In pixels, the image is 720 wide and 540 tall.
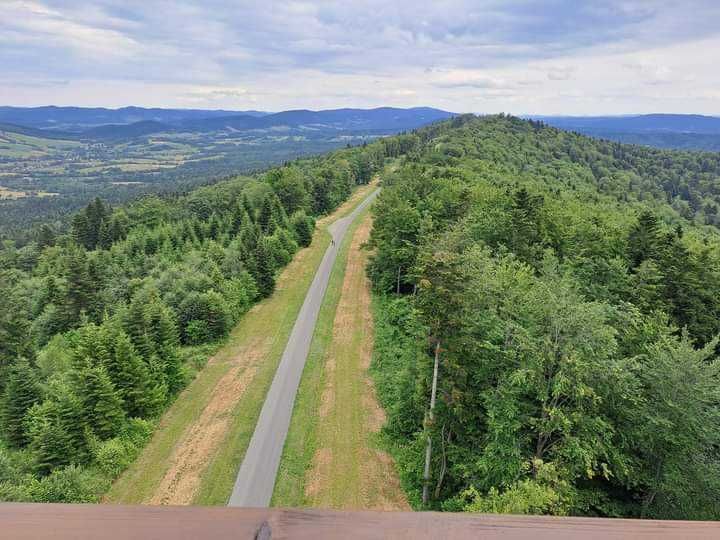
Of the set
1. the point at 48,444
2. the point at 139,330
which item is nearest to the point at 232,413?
the point at 139,330

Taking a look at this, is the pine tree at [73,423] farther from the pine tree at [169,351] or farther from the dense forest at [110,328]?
the pine tree at [169,351]

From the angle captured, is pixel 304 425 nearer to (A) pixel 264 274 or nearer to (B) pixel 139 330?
(B) pixel 139 330

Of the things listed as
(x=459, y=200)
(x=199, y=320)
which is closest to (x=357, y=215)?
(x=459, y=200)

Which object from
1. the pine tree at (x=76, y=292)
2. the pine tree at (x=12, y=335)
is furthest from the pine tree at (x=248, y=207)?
the pine tree at (x=12, y=335)

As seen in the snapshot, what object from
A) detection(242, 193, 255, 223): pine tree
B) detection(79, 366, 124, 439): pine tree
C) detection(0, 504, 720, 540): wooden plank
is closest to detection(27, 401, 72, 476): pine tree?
detection(79, 366, 124, 439): pine tree

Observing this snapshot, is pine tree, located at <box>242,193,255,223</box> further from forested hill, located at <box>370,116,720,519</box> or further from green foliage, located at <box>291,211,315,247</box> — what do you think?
forested hill, located at <box>370,116,720,519</box>

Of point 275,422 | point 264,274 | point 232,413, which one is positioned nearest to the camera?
point 275,422
